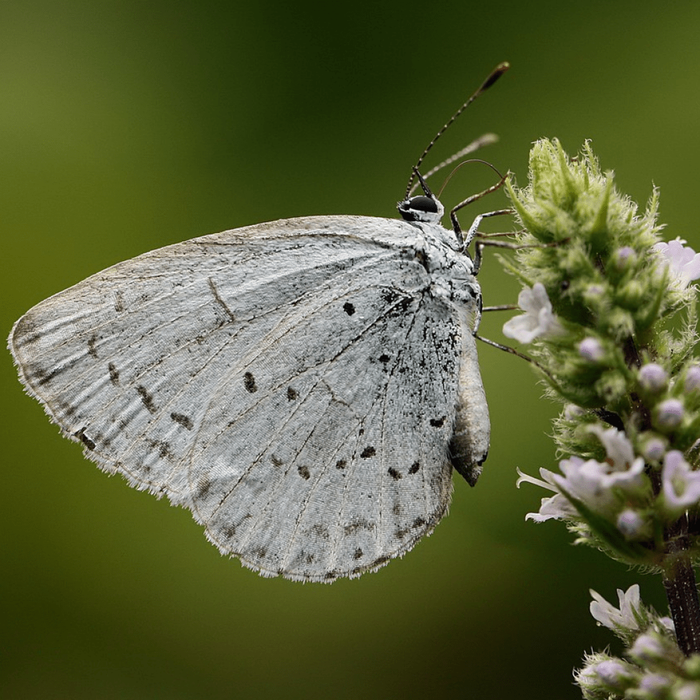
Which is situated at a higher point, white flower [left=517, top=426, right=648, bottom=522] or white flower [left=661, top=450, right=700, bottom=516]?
white flower [left=517, top=426, right=648, bottom=522]

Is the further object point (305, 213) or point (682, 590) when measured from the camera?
point (305, 213)

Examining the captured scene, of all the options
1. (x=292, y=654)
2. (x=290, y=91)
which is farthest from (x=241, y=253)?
(x=292, y=654)

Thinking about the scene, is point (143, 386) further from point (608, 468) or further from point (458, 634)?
point (458, 634)

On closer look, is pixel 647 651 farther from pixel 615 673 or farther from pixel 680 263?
pixel 680 263

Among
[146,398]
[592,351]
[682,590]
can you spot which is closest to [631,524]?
[682,590]

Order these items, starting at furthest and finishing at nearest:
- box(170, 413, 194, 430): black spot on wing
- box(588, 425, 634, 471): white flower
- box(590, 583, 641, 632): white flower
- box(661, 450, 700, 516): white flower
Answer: box(170, 413, 194, 430): black spot on wing → box(590, 583, 641, 632): white flower → box(588, 425, 634, 471): white flower → box(661, 450, 700, 516): white flower

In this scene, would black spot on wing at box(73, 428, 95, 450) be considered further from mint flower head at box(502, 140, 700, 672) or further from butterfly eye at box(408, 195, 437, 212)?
mint flower head at box(502, 140, 700, 672)

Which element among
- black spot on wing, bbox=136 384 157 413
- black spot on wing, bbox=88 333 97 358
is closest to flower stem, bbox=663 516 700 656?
black spot on wing, bbox=136 384 157 413
